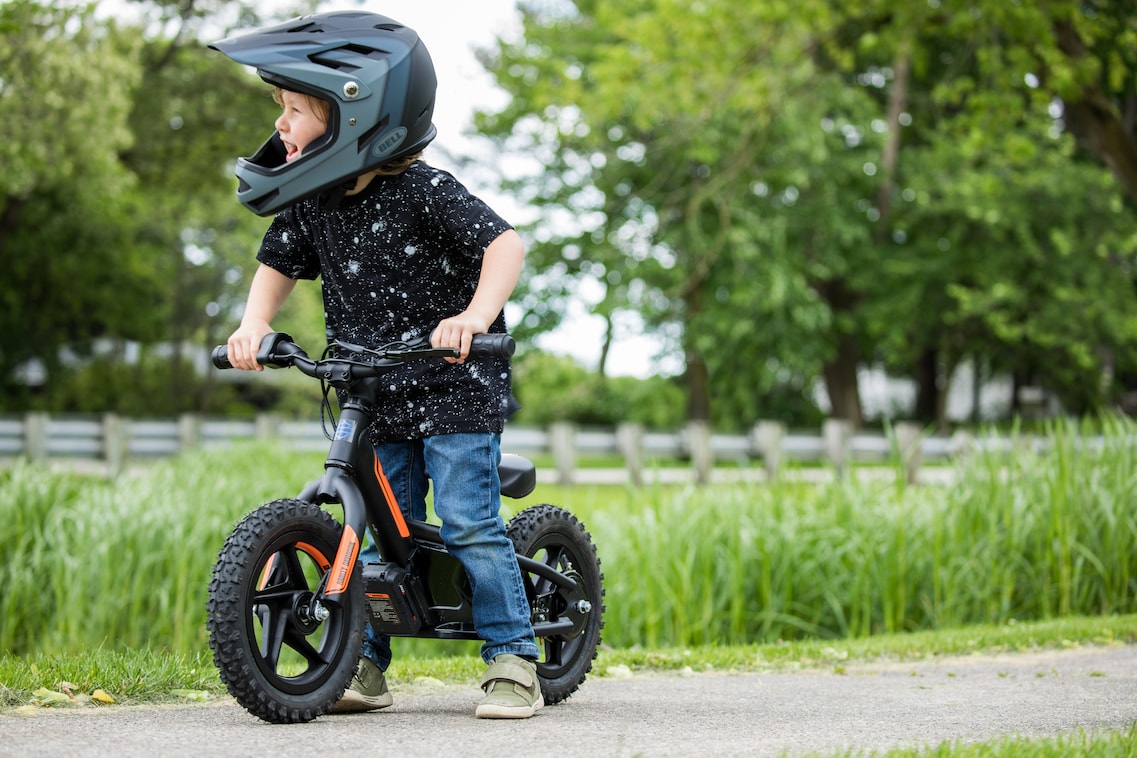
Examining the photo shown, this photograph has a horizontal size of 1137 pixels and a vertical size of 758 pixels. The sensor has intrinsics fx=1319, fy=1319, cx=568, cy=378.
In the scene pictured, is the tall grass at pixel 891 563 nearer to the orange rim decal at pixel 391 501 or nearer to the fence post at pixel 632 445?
the orange rim decal at pixel 391 501

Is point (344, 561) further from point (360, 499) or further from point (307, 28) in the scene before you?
point (307, 28)

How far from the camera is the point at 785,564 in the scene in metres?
7.40

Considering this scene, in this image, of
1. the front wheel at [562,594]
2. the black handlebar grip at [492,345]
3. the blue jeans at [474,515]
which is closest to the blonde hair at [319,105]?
the black handlebar grip at [492,345]

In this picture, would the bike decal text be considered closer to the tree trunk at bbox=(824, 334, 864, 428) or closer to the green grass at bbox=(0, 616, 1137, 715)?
the green grass at bbox=(0, 616, 1137, 715)

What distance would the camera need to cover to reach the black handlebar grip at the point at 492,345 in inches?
132

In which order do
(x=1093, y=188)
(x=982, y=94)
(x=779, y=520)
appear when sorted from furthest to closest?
(x=1093, y=188) < (x=982, y=94) < (x=779, y=520)

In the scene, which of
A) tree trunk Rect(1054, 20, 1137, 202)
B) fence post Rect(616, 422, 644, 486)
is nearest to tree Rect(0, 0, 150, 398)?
fence post Rect(616, 422, 644, 486)

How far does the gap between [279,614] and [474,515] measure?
59cm

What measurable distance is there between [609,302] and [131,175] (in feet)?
29.1

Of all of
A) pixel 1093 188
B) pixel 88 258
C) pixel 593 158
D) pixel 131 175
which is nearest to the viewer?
pixel 131 175

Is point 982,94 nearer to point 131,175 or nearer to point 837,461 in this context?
point 837,461

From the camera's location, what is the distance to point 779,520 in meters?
7.83

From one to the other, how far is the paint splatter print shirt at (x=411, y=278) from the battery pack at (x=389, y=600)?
1.25ft

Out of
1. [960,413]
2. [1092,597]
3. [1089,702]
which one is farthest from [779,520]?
[960,413]
